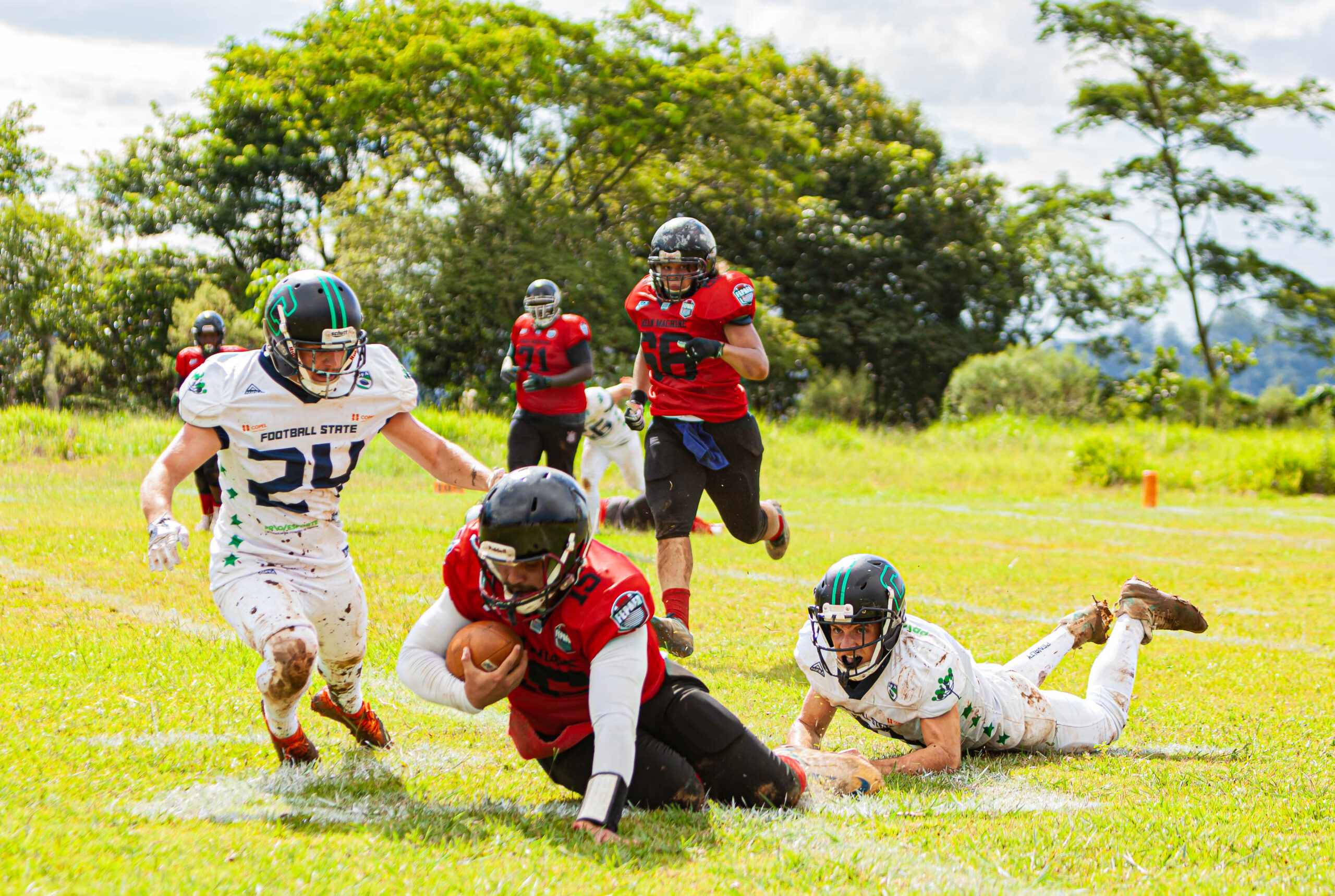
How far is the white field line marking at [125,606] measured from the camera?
6594 mm

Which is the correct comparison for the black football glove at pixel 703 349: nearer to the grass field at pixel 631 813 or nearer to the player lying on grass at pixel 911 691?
the grass field at pixel 631 813

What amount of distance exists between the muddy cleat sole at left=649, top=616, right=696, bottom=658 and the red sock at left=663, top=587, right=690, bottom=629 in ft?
2.58

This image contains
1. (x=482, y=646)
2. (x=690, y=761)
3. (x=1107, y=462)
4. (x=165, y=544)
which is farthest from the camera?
(x=1107, y=462)

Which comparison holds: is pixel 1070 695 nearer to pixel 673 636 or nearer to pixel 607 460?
pixel 673 636

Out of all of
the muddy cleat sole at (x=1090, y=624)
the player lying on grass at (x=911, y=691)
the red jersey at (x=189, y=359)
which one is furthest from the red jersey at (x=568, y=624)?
the red jersey at (x=189, y=359)

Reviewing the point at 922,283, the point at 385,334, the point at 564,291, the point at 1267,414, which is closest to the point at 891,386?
the point at 922,283

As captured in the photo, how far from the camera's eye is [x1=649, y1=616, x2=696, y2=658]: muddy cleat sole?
5.18 meters

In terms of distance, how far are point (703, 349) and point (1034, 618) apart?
3.65 m

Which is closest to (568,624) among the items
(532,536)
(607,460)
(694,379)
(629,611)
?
(629,611)

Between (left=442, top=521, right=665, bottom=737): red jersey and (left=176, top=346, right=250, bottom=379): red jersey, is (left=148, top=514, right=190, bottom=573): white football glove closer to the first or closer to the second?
(left=442, top=521, right=665, bottom=737): red jersey

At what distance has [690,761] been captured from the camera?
13.2 feet

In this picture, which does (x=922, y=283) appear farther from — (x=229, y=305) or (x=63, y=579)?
(x=63, y=579)

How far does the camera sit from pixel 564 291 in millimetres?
27406

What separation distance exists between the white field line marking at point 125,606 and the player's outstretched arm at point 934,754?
153 inches
